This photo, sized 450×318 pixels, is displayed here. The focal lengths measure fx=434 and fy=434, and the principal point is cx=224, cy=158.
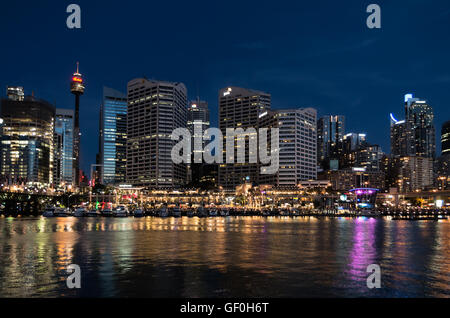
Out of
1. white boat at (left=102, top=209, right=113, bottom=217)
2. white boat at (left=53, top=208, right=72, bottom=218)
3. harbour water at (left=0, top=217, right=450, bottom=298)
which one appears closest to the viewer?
harbour water at (left=0, top=217, right=450, bottom=298)

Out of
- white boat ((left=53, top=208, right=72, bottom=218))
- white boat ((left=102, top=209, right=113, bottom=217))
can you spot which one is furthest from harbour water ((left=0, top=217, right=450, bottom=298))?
white boat ((left=102, top=209, right=113, bottom=217))

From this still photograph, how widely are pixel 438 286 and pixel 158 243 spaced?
118 ft

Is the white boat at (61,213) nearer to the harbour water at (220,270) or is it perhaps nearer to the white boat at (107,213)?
the white boat at (107,213)

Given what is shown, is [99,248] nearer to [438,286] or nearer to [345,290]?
[345,290]

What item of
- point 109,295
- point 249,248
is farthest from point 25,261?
point 249,248

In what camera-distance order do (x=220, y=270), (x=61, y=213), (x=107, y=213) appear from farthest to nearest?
(x=107, y=213), (x=61, y=213), (x=220, y=270)

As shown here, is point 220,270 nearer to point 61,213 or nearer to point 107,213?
point 107,213

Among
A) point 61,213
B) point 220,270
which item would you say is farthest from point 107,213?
point 220,270

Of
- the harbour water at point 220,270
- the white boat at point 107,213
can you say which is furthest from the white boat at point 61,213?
the harbour water at point 220,270

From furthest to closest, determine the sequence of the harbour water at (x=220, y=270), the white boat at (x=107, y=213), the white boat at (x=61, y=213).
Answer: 1. the white boat at (x=107, y=213)
2. the white boat at (x=61, y=213)
3. the harbour water at (x=220, y=270)

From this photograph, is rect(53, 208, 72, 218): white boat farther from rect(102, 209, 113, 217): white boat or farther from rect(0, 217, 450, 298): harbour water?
rect(0, 217, 450, 298): harbour water

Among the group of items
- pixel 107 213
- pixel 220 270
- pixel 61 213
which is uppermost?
pixel 220 270

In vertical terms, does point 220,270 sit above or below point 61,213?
above
